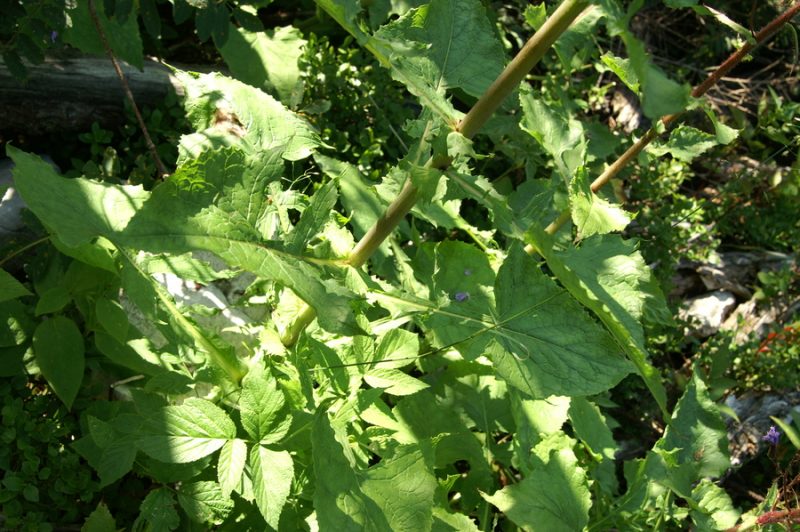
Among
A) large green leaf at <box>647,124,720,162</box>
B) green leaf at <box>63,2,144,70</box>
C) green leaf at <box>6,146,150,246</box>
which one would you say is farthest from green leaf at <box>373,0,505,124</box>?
green leaf at <box>63,2,144,70</box>

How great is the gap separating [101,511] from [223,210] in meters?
0.93

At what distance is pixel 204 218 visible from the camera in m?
1.31

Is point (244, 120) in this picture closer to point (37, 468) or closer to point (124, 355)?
point (124, 355)

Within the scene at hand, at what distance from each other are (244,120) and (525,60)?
0.78m

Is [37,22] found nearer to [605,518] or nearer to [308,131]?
[308,131]

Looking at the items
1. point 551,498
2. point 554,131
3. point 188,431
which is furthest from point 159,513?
point 554,131

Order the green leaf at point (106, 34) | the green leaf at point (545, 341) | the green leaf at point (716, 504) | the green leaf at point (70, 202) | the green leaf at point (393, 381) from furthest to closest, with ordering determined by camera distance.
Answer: the green leaf at point (106, 34) < the green leaf at point (716, 504) < the green leaf at point (393, 381) < the green leaf at point (545, 341) < the green leaf at point (70, 202)

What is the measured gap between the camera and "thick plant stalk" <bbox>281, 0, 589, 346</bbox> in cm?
127

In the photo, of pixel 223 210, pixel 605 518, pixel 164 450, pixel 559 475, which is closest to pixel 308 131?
pixel 223 210

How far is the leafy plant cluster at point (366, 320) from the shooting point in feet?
4.45

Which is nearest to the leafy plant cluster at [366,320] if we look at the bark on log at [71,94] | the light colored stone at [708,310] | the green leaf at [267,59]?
the bark on log at [71,94]

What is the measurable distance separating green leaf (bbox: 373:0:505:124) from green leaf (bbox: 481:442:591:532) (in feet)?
2.97

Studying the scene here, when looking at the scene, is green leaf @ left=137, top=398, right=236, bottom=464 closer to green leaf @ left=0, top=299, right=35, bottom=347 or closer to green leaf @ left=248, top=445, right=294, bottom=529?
green leaf @ left=248, top=445, right=294, bottom=529

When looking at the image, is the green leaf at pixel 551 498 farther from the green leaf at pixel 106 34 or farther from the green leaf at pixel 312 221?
the green leaf at pixel 106 34
